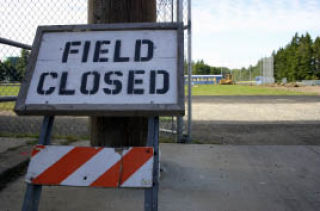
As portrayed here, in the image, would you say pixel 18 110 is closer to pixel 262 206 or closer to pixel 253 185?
pixel 262 206

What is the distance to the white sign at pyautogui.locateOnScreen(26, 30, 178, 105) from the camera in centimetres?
158

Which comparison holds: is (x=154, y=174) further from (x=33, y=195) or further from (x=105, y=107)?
(x=33, y=195)

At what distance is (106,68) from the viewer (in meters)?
1.66

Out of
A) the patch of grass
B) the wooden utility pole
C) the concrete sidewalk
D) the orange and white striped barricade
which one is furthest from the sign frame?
the patch of grass

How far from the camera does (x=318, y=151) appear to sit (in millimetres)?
3473

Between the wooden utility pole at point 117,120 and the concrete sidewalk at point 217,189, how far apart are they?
462mm

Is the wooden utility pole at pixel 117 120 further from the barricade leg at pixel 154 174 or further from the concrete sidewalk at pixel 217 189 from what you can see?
the barricade leg at pixel 154 174

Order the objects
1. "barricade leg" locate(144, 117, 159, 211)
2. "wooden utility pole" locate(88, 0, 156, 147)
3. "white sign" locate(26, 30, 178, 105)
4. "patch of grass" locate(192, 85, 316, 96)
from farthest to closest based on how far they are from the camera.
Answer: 1. "patch of grass" locate(192, 85, 316, 96)
2. "wooden utility pole" locate(88, 0, 156, 147)
3. "white sign" locate(26, 30, 178, 105)
4. "barricade leg" locate(144, 117, 159, 211)

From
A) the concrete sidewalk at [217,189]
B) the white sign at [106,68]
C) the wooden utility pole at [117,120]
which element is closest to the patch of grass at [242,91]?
the concrete sidewalk at [217,189]

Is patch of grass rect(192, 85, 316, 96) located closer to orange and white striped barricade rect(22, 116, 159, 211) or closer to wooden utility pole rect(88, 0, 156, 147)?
wooden utility pole rect(88, 0, 156, 147)

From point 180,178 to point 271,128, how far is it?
3.52m

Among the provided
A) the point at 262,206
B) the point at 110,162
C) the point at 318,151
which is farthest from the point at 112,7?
the point at 318,151

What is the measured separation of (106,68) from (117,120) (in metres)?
0.61

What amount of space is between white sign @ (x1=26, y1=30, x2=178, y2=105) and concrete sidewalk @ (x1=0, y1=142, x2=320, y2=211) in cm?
93
